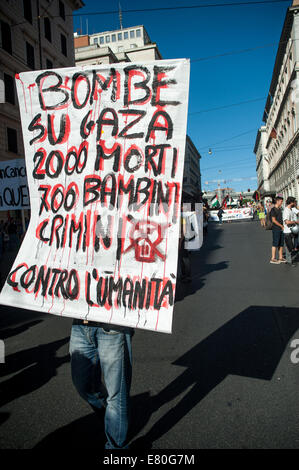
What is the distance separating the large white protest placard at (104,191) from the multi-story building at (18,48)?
71.1 feet

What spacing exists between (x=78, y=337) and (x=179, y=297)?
454 cm

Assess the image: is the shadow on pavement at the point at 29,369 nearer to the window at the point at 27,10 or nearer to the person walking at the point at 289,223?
the person walking at the point at 289,223

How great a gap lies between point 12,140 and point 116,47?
57888mm

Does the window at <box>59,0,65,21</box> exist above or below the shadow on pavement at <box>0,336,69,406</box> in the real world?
above

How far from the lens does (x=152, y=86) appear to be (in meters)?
2.13

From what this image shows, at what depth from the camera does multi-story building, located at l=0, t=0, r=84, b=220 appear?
23859mm

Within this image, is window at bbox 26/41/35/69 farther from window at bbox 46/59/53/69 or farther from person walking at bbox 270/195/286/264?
person walking at bbox 270/195/286/264

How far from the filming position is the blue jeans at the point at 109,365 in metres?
2.08

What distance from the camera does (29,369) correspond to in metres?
3.65

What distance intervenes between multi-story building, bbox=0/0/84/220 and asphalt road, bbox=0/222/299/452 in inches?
819

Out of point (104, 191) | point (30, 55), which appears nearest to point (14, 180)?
point (104, 191)

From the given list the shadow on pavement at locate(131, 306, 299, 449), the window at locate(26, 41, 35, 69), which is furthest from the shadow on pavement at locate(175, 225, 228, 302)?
the window at locate(26, 41, 35, 69)

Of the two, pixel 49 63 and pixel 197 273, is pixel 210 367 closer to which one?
pixel 197 273
